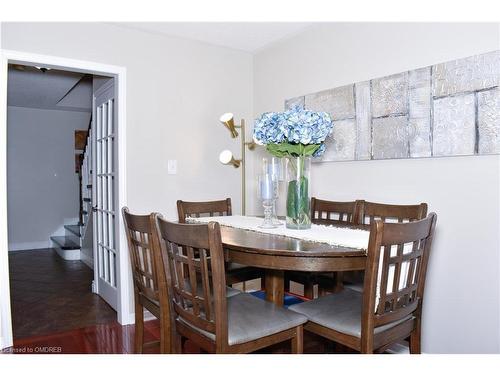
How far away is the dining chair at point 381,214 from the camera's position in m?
2.15

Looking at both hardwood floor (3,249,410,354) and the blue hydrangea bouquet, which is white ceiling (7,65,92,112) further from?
the blue hydrangea bouquet

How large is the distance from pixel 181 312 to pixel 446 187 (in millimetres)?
1579

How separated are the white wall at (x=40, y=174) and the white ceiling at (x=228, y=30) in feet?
13.0

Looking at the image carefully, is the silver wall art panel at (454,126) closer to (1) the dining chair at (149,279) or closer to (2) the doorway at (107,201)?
(1) the dining chair at (149,279)

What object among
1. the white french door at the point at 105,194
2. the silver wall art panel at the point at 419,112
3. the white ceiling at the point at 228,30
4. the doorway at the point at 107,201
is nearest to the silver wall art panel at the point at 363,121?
the silver wall art panel at the point at 419,112

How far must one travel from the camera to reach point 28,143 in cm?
605

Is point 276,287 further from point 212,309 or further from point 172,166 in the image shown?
point 172,166

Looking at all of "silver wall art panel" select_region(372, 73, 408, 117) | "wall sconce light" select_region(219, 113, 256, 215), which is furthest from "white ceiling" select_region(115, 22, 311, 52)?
"silver wall art panel" select_region(372, 73, 408, 117)

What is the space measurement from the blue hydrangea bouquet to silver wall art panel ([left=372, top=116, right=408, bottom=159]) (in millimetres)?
598

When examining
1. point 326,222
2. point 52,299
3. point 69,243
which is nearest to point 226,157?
point 326,222

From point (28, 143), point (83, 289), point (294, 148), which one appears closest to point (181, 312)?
point (294, 148)

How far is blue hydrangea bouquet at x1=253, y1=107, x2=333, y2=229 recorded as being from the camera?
1934mm
